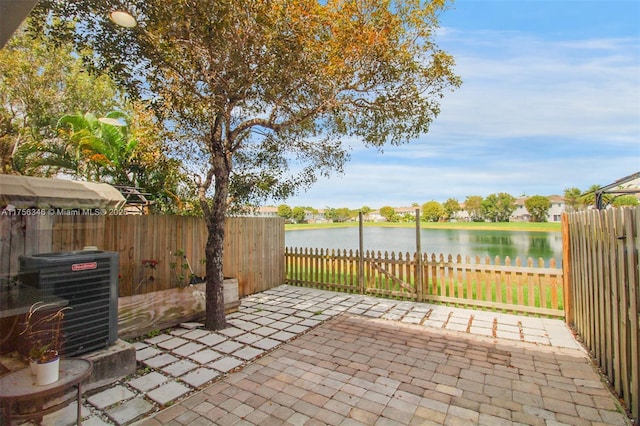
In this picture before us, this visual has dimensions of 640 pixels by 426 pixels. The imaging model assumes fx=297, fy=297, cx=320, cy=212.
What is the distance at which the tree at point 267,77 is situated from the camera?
126 inches

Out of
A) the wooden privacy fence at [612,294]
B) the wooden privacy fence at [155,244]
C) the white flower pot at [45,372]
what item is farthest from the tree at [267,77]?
the wooden privacy fence at [612,294]

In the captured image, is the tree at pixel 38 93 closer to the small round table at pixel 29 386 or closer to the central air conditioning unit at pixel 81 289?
the central air conditioning unit at pixel 81 289

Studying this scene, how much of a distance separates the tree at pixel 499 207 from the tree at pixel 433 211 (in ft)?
21.5

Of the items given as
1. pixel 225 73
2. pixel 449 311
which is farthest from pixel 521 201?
pixel 225 73

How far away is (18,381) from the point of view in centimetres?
184

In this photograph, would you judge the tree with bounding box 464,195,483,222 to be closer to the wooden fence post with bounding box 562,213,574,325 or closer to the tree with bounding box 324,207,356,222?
the tree with bounding box 324,207,356,222

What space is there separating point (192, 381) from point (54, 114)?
8.97 meters

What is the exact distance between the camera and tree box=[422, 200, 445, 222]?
1882 inches

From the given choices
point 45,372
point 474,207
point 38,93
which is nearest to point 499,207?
point 474,207

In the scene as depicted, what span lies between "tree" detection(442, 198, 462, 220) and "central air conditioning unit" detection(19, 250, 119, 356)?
5209cm

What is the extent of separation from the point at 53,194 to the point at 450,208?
5490cm

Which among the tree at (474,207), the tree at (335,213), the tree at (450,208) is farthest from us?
the tree at (450,208)

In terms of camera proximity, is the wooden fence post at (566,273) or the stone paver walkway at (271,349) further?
the wooden fence post at (566,273)

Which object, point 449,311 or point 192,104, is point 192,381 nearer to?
point 192,104
